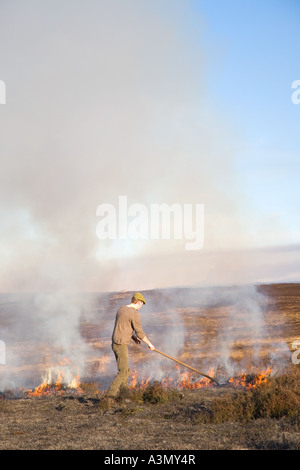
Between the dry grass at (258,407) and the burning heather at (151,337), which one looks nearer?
the dry grass at (258,407)

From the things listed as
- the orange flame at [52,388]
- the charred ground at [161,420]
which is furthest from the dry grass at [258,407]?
the orange flame at [52,388]

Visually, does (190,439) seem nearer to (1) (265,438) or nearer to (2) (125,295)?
(1) (265,438)

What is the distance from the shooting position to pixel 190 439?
6.77 meters

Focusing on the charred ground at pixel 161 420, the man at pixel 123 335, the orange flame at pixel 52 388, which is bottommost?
the orange flame at pixel 52 388

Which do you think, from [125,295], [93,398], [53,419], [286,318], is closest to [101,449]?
[53,419]

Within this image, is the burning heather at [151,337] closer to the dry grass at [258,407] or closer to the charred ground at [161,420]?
the charred ground at [161,420]

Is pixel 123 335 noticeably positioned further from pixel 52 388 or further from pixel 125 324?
pixel 52 388

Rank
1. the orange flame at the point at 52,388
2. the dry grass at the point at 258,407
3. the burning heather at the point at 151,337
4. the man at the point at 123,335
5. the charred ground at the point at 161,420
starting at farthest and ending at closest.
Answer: the burning heather at the point at 151,337
the orange flame at the point at 52,388
the man at the point at 123,335
the dry grass at the point at 258,407
the charred ground at the point at 161,420

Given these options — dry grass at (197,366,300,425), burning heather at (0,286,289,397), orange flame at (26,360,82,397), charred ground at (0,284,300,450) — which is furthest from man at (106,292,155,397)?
burning heather at (0,286,289,397)

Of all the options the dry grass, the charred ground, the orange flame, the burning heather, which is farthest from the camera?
the burning heather

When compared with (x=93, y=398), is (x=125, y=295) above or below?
above

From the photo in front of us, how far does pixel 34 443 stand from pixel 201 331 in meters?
17.9

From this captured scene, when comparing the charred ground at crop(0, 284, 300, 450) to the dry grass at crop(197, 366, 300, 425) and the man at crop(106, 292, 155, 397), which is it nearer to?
the dry grass at crop(197, 366, 300, 425)

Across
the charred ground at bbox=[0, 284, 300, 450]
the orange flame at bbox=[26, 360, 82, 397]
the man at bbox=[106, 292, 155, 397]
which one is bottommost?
the orange flame at bbox=[26, 360, 82, 397]
